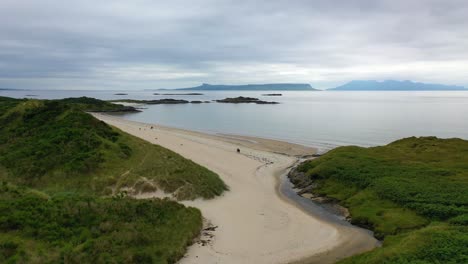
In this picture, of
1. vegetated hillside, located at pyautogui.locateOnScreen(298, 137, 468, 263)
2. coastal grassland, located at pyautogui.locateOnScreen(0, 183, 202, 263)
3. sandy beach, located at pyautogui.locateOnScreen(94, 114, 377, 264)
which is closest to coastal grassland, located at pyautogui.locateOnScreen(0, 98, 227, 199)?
sandy beach, located at pyautogui.locateOnScreen(94, 114, 377, 264)

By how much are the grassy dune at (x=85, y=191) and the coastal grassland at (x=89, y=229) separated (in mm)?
43

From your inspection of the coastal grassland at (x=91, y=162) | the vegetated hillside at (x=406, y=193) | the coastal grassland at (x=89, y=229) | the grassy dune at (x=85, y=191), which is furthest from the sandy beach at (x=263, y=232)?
the vegetated hillside at (x=406, y=193)

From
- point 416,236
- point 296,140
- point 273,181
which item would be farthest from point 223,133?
point 416,236

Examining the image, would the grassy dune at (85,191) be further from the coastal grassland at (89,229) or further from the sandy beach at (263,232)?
the sandy beach at (263,232)

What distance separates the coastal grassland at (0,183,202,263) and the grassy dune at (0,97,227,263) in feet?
0.14

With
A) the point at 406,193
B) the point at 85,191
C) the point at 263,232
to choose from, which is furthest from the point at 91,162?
the point at 406,193

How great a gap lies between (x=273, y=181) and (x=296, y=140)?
110 feet

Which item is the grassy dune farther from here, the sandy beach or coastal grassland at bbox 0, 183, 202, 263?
the sandy beach

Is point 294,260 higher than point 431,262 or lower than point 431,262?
lower

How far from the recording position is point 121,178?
28469mm

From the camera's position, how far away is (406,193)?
83.6 ft

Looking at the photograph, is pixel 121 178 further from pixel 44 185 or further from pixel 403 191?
pixel 403 191

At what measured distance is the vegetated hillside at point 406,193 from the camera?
1585 centimetres

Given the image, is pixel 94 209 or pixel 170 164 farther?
pixel 170 164
